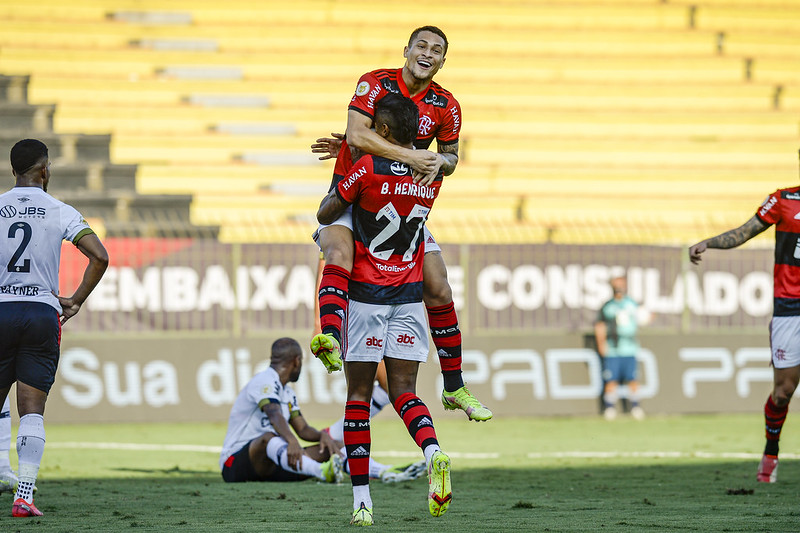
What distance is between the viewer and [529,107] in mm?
21984

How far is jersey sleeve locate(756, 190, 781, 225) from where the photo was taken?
8273mm

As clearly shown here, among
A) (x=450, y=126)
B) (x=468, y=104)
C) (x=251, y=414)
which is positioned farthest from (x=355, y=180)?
(x=468, y=104)

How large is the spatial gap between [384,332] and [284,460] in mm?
2585

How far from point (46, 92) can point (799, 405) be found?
13900 millimetres

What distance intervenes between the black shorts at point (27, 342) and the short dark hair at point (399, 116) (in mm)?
→ 2272

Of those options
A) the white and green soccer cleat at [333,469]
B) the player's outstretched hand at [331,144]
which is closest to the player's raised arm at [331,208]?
the player's outstretched hand at [331,144]

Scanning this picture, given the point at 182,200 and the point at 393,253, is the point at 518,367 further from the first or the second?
the point at 393,253

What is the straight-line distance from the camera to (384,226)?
6.23 metres

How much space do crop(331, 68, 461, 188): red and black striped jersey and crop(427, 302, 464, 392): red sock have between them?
96 centimetres

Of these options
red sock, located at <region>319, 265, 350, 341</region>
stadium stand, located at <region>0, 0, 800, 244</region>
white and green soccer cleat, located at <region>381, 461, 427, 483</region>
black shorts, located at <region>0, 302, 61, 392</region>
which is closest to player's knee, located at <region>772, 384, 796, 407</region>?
white and green soccer cleat, located at <region>381, 461, 427, 483</region>

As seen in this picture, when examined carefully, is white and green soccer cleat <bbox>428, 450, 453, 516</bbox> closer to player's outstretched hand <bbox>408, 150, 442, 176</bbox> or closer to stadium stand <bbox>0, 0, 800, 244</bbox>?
player's outstretched hand <bbox>408, 150, 442, 176</bbox>

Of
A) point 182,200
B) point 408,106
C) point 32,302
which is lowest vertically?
point 32,302

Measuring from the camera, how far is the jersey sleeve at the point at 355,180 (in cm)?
613

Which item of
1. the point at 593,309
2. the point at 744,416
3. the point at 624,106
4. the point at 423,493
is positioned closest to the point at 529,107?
the point at 624,106
